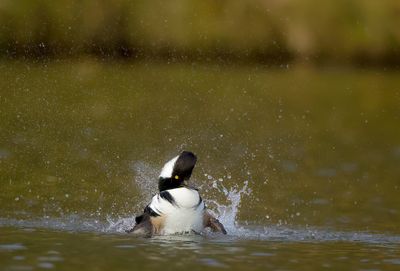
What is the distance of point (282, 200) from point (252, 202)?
2.23 feet

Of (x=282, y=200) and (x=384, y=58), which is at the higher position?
(x=384, y=58)

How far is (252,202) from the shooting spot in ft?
60.1

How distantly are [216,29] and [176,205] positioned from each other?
31583mm

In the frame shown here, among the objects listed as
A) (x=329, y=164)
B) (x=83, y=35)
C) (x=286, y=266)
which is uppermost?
(x=83, y=35)

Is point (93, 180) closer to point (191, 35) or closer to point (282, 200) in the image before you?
point (282, 200)

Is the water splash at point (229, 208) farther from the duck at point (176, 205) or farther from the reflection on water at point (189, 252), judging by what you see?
the duck at point (176, 205)

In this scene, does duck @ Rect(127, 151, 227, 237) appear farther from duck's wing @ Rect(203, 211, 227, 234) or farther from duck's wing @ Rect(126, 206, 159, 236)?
duck's wing @ Rect(203, 211, 227, 234)

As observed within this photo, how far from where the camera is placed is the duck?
13.6m

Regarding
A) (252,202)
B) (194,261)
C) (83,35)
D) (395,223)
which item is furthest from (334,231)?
(83,35)

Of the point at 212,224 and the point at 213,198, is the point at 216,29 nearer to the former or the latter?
the point at 213,198

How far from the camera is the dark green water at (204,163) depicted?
13.0 m

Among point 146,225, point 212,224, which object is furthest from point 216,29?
point 146,225

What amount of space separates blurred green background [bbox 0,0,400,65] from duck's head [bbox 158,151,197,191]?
28.2 metres

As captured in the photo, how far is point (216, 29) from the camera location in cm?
4478
